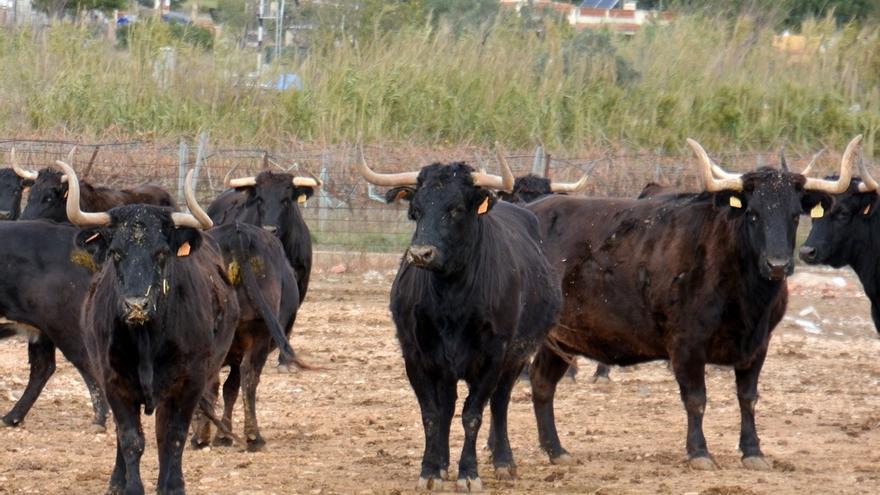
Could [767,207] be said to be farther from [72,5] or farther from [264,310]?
[72,5]

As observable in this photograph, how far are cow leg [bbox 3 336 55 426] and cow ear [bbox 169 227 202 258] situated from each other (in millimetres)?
3651

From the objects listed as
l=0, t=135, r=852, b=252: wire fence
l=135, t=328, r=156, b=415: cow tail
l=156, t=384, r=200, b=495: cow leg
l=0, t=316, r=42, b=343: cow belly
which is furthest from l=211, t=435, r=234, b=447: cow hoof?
l=0, t=135, r=852, b=252: wire fence

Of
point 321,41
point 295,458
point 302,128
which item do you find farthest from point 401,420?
point 321,41

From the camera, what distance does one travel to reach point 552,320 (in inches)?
391

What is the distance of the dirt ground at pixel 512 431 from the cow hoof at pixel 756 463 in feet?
0.25

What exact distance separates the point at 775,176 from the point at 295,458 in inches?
145

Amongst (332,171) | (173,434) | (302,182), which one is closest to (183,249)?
(173,434)

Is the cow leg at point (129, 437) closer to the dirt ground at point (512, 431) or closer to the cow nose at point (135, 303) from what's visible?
the cow nose at point (135, 303)

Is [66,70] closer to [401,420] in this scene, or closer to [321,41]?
[321,41]

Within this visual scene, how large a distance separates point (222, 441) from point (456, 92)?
63.5 feet

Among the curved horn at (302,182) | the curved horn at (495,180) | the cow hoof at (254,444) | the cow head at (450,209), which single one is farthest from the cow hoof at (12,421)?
the curved horn at (302,182)

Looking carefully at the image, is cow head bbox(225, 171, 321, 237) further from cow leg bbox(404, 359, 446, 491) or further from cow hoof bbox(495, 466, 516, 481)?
cow leg bbox(404, 359, 446, 491)

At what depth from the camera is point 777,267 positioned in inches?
376

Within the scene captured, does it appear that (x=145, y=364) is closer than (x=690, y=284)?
Yes
